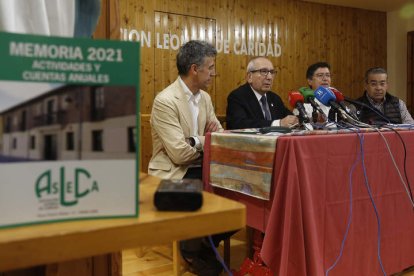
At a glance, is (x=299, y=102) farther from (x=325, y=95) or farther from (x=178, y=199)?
(x=178, y=199)

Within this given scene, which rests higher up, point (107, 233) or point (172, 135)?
point (172, 135)

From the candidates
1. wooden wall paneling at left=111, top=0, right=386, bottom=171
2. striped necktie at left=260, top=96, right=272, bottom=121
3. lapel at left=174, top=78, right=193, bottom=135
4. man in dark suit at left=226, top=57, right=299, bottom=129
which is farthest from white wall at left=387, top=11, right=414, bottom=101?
lapel at left=174, top=78, right=193, bottom=135

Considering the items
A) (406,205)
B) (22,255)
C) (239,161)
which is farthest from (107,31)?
Result: (406,205)

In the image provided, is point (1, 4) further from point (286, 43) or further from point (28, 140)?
point (286, 43)

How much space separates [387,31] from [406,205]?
471 centimetres

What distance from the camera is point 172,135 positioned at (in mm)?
2018

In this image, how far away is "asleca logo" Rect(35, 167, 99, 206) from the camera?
46 centimetres

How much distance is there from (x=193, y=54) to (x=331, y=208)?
1155 mm

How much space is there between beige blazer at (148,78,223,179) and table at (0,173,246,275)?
4.77 ft

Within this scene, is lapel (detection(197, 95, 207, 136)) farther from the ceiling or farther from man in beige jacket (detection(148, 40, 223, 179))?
the ceiling

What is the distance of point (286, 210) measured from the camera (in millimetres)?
1463

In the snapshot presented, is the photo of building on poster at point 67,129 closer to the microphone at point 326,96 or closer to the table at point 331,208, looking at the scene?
the table at point 331,208

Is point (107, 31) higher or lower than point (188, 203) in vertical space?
higher

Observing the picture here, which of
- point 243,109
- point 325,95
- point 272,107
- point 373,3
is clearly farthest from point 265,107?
point 373,3
